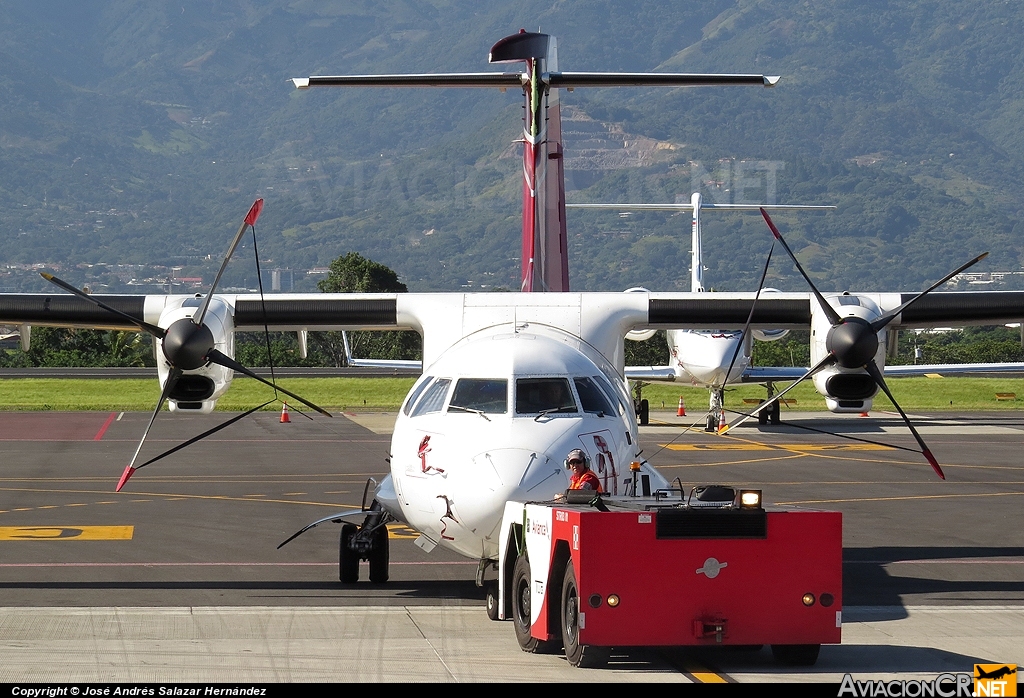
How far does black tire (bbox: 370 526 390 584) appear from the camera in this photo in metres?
14.0

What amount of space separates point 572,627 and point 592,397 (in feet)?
10.2

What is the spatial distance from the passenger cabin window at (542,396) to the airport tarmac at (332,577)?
1976 millimetres

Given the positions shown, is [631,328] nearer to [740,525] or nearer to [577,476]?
[577,476]

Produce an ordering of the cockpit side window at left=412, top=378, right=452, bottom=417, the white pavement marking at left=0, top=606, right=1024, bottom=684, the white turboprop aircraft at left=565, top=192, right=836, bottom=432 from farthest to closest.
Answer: the white turboprop aircraft at left=565, top=192, right=836, bottom=432 → the cockpit side window at left=412, top=378, right=452, bottom=417 → the white pavement marking at left=0, top=606, right=1024, bottom=684

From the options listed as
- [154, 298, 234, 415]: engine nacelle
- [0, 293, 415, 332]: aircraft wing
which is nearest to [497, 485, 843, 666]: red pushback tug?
[154, 298, 234, 415]: engine nacelle

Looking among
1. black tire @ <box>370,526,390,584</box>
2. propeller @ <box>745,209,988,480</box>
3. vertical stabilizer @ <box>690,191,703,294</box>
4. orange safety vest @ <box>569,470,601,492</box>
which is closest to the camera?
orange safety vest @ <box>569,470,601,492</box>

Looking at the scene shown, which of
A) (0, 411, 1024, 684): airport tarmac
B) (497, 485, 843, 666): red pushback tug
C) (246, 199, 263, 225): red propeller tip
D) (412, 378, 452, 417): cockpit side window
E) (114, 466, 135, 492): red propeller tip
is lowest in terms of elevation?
(0, 411, 1024, 684): airport tarmac

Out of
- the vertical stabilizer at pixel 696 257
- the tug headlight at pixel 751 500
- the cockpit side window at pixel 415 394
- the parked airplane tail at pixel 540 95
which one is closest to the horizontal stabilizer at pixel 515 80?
the parked airplane tail at pixel 540 95

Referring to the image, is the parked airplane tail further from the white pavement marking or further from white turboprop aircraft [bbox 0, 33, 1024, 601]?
the white pavement marking

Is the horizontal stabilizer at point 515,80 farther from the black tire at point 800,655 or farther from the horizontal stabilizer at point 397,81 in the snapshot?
the black tire at point 800,655

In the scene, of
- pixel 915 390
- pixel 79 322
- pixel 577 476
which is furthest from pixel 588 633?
pixel 915 390

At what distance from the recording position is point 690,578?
962cm

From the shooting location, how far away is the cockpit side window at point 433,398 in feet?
41.2

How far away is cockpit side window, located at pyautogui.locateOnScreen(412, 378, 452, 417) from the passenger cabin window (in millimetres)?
870
